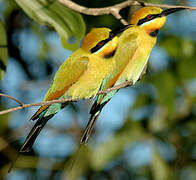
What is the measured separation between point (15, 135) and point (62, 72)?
2.56 ft

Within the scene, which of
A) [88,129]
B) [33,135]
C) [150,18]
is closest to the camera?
[33,135]

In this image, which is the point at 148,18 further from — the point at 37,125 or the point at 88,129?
the point at 37,125

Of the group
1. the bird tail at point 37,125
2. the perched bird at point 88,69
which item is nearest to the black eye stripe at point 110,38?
the perched bird at point 88,69

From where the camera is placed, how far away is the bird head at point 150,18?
1.94 meters

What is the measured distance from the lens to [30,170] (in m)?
2.67

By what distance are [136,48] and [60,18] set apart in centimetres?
41

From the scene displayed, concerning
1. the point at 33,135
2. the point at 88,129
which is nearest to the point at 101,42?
the point at 88,129

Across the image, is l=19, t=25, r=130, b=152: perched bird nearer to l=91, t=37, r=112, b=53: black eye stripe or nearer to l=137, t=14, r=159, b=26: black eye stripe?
l=91, t=37, r=112, b=53: black eye stripe

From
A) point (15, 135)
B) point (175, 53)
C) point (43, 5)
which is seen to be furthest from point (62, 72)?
point (175, 53)

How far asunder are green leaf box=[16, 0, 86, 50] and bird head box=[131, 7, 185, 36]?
1.02ft

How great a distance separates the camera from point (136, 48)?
6.63 feet

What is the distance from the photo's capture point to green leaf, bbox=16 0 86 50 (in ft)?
5.85

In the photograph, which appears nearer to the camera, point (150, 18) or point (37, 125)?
point (37, 125)

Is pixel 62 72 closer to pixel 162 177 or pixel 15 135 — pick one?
pixel 15 135
